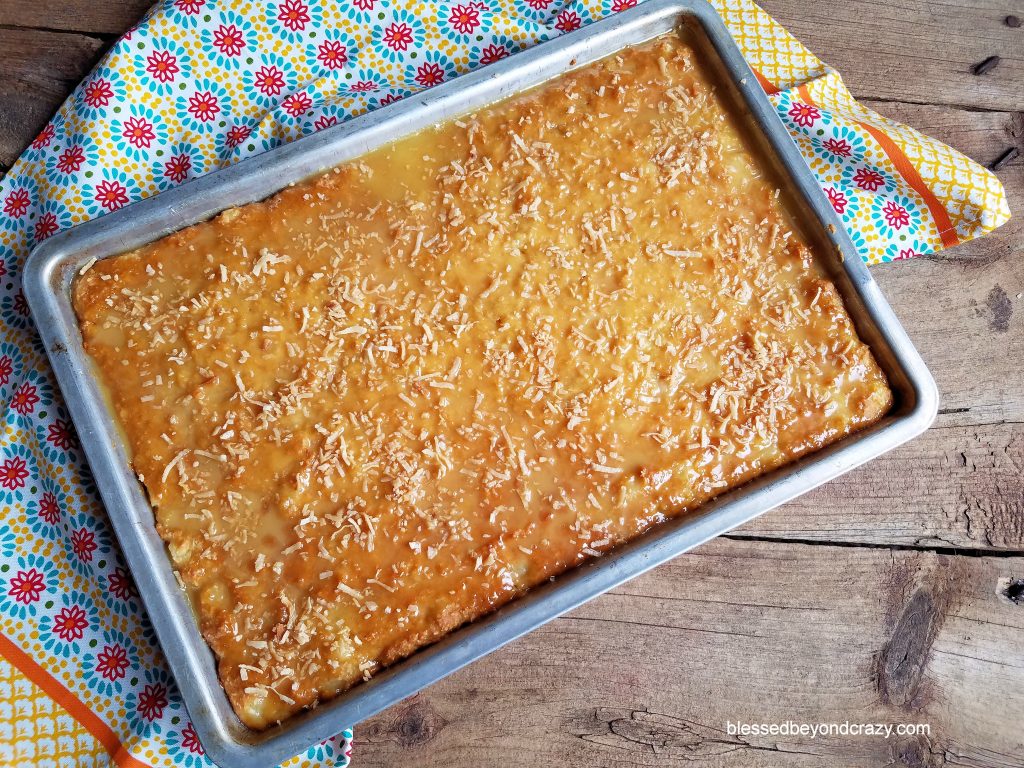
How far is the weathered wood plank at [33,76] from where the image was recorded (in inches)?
79.7

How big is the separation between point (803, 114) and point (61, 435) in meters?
2.02

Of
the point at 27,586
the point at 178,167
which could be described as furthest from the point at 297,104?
the point at 27,586

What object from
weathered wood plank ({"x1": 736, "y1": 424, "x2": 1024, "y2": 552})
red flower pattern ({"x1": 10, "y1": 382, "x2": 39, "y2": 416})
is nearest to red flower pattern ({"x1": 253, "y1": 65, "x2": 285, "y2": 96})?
red flower pattern ({"x1": 10, "y1": 382, "x2": 39, "y2": 416})

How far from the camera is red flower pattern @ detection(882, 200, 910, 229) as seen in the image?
211 cm

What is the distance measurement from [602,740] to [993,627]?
1071 mm

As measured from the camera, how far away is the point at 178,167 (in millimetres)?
1974

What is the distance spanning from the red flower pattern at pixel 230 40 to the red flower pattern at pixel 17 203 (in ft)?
1.96

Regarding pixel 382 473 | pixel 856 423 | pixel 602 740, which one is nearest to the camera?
pixel 382 473

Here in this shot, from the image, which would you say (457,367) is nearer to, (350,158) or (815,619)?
(350,158)

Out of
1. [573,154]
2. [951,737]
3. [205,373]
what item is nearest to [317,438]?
[205,373]

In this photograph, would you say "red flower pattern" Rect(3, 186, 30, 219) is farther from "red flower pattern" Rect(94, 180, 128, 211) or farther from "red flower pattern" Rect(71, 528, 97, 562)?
"red flower pattern" Rect(71, 528, 97, 562)

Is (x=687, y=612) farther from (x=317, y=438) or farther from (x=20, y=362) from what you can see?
(x=20, y=362)

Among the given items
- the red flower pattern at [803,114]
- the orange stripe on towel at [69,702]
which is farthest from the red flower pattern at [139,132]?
the red flower pattern at [803,114]

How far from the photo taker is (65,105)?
1.99m
